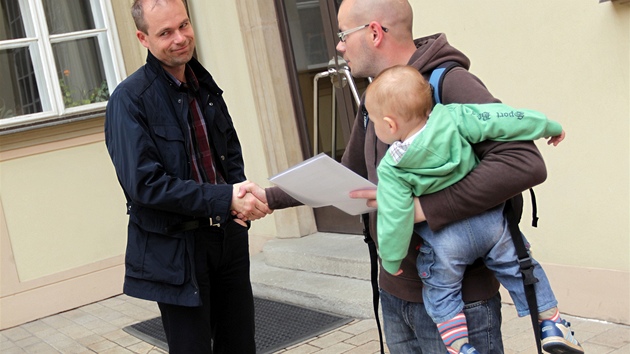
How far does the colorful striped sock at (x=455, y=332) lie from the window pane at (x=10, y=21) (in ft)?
19.9

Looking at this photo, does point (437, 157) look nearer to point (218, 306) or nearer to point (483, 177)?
point (483, 177)

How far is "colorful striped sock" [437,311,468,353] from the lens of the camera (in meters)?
2.06

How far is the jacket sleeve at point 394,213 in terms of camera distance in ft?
6.47

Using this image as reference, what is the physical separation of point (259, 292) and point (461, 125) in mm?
4568

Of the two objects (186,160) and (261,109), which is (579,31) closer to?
(186,160)

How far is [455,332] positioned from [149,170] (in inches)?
51.7

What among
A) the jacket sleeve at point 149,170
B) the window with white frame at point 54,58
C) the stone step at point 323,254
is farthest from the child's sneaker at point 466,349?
the window with white frame at point 54,58

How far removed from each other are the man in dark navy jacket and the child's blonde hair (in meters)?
1.05

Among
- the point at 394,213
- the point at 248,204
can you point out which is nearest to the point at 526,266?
the point at 394,213

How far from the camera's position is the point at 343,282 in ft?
18.7

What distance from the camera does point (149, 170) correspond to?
2.79m

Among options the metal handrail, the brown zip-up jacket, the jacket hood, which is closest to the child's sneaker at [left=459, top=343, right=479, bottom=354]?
the brown zip-up jacket

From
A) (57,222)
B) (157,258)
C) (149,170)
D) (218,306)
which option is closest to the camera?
(149,170)

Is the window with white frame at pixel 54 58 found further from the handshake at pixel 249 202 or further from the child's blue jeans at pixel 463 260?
the child's blue jeans at pixel 463 260
